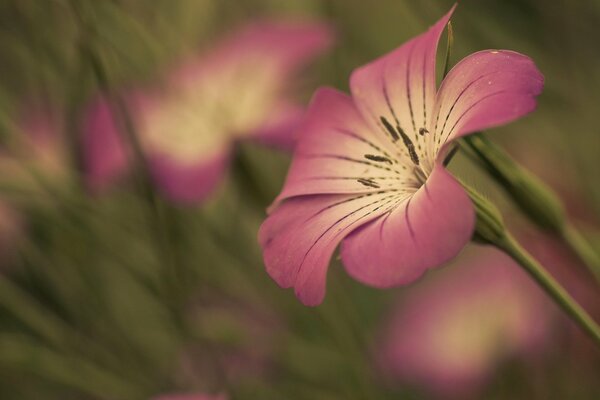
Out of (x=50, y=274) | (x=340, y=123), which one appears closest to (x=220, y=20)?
(x=50, y=274)

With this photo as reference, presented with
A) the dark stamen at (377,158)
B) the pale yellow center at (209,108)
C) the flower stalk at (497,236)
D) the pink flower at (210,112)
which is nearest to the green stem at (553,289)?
the flower stalk at (497,236)

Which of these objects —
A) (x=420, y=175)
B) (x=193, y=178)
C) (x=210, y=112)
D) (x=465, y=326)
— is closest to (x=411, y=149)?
(x=420, y=175)

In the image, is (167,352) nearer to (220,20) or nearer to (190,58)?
(190,58)

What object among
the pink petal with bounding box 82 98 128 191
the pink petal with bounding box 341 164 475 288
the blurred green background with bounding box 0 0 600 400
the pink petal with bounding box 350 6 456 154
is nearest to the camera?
the pink petal with bounding box 341 164 475 288

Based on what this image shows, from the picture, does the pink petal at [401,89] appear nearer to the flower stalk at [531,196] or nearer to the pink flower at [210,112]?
the flower stalk at [531,196]

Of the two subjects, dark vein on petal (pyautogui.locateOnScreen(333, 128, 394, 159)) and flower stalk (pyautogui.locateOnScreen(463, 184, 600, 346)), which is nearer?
flower stalk (pyautogui.locateOnScreen(463, 184, 600, 346))

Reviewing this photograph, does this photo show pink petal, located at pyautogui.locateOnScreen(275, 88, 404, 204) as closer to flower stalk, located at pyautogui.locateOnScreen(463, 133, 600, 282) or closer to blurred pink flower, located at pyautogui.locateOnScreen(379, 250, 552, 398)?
flower stalk, located at pyautogui.locateOnScreen(463, 133, 600, 282)

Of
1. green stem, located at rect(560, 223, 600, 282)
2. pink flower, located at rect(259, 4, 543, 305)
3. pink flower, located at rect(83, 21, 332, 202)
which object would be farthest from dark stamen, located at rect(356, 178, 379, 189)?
pink flower, located at rect(83, 21, 332, 202)
